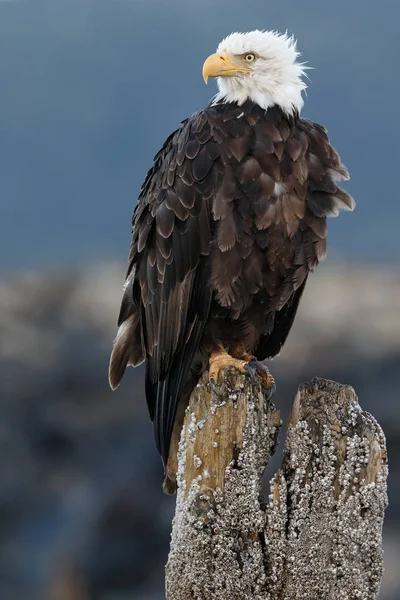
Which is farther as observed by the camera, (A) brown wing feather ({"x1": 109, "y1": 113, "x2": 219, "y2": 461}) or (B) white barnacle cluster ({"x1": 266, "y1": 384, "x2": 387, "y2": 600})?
(A) brown wing feather ({"x1": 109, "y1": 113, "x2": 219, "y2": 461})

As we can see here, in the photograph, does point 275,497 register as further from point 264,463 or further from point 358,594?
point 358,594

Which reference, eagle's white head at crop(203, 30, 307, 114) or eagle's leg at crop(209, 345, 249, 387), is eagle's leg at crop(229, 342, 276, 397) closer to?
eagle's leg at crop(209, 345, 249, 387)

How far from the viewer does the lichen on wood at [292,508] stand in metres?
3.46

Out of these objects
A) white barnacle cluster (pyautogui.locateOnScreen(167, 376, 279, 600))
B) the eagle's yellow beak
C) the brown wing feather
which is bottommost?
white barnacle cluster (pyautogui.locateOnScreen(167, 376, 279, 600))

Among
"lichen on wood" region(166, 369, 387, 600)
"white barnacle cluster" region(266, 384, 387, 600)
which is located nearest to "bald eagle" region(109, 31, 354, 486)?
"lichen on wood" region(166, 369, 387, 600)

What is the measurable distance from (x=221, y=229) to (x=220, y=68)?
0.83 m

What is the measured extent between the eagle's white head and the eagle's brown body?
62 millimetres

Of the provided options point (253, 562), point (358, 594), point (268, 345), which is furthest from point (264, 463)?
point (268, 345)

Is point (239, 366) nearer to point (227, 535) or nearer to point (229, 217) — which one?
point (229, 217)

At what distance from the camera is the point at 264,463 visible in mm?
3631

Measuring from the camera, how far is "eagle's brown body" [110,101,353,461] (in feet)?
13.4

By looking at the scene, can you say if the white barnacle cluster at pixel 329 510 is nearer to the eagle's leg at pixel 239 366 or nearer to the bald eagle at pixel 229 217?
the eagle's leg at pixel 239 366

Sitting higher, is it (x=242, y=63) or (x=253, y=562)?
(x=242, y=63)

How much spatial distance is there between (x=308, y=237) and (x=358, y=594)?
175 cm
